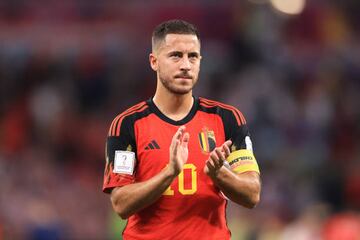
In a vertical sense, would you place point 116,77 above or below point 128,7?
below

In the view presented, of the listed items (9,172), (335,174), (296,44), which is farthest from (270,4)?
(9,172)

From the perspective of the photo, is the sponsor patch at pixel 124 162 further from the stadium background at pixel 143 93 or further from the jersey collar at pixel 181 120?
the stadium background at pixel 143 93

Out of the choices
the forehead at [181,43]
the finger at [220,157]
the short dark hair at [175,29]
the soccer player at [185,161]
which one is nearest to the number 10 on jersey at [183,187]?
the soccer player at [185,161]

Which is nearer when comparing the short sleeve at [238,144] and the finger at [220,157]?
the finger at [220,157]

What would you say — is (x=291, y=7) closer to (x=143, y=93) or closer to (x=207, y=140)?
(x=143, y=93)

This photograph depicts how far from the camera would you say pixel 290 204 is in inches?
516

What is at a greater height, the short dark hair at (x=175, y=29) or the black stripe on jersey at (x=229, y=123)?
the short dark hair at (x=175, y=29)

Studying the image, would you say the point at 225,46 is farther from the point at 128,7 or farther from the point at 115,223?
the point at 115,223

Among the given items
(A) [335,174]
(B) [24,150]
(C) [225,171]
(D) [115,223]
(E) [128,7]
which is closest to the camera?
(C) [225,171]

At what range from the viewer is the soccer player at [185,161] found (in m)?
5.68

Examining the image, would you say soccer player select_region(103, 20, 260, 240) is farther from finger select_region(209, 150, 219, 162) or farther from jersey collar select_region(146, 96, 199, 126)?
finger select_region(209, 150, 219, 162)

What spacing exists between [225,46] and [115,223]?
5169 millimetres

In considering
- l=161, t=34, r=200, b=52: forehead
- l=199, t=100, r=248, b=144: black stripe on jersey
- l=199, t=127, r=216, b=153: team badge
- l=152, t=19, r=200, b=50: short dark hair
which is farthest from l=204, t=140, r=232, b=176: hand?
l=152, t=19, r=200, b=50: short dark hair

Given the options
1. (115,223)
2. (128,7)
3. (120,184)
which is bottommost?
(115,223)
